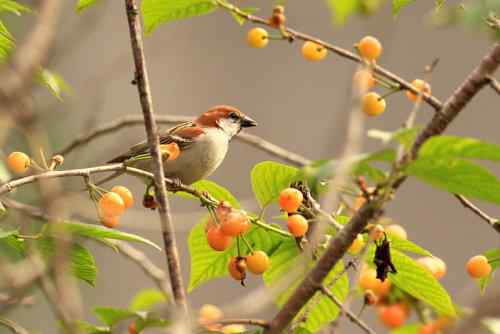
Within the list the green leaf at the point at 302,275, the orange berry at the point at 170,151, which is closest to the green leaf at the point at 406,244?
the green leaf at the point at 302,275

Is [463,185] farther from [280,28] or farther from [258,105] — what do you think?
[258,105]

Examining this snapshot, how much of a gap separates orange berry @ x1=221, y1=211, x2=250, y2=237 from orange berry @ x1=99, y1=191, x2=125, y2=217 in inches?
8.2

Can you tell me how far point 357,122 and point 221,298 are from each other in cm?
430

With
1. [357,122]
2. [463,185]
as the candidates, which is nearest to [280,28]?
[463,185]

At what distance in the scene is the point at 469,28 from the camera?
3.80 feet

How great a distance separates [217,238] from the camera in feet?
5.47

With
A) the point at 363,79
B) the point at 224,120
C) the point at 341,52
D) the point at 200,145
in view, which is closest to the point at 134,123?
the point at 200,145

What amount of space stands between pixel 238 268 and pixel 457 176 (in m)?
0.57

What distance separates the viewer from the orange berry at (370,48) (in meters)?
1.70

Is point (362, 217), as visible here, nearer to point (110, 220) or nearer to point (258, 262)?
point (258, 262)

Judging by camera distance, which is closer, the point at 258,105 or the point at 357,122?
the point at 357,122

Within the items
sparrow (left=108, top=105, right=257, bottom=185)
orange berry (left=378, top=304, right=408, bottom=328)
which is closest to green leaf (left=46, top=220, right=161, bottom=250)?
orange berry (left=378, top=304, right=408, bottom=328)

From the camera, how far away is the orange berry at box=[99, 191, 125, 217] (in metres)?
1.69

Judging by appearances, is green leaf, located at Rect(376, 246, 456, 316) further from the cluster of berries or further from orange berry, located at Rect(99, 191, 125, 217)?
orange berry, located at Rect(99, 191, 125, 217)
